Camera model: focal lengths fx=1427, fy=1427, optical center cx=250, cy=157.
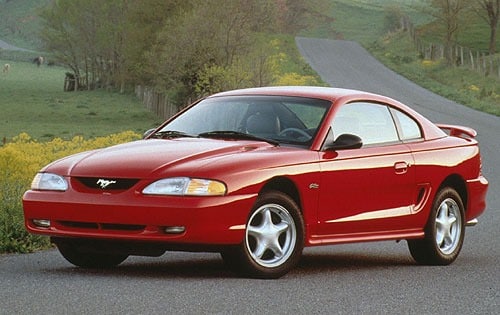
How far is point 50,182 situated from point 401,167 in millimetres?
2942

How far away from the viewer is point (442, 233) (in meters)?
11.9

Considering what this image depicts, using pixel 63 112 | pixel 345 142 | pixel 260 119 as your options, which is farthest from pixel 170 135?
pixel 63 112

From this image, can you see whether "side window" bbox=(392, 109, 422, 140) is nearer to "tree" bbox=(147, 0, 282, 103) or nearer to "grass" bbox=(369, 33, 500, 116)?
"tree" bbox=(147, 0, 282, 103)

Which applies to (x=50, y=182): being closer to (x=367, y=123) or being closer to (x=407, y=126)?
(x=367, y=123)

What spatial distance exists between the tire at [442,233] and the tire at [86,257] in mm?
2538

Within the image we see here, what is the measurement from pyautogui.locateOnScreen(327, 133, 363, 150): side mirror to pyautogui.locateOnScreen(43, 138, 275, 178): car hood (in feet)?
1.78

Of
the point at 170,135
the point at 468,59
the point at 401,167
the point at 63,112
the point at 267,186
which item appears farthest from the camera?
the point at 468,59

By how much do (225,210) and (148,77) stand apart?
64742 millimetres

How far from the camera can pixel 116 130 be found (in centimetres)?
5447

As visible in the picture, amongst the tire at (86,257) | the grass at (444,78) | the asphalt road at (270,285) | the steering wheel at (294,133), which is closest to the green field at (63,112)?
the grass at (444,78)

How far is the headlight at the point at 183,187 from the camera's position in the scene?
9648 millimetres

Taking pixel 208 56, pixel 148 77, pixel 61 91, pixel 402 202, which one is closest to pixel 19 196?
pixel 402 202

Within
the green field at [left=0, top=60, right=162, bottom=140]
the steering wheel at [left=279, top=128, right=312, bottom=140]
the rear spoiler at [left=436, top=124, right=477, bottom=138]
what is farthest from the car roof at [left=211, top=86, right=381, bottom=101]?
the green field at [left=0, top=60, right=162, bottom=140]

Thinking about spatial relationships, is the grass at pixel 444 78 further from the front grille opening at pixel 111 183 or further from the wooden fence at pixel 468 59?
the front grille opening at pixel 111 183
